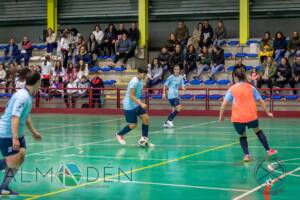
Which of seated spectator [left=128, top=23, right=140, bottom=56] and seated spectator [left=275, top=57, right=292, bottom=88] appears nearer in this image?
seated spectator [left=275, top=57, right=292, bottom=88]

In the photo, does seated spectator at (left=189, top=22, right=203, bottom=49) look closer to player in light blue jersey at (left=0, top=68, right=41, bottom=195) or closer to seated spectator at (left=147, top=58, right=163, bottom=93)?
seated spectator at (left=147, top=58, right=163, bottom=93)

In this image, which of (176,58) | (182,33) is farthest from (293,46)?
(182,33)

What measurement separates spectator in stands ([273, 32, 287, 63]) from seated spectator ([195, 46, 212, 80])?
3.10 metres

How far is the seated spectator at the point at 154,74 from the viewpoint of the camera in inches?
1153

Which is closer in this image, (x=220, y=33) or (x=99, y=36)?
(x=220, y=33)

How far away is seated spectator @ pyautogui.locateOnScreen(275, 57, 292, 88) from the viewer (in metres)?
26.4

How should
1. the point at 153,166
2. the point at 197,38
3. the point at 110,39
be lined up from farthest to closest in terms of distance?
the point at 110,39 < the point at 197,38 < the point at 153,166

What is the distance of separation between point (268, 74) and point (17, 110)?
65.0ft

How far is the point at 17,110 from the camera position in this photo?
833 cm

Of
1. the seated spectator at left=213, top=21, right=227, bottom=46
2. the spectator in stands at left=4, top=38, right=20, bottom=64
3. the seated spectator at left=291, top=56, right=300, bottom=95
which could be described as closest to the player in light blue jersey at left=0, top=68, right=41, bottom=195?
the seated spectator at left=291, top=56, right=300, bottom=95

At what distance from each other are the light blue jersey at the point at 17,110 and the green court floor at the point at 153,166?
1.02 m

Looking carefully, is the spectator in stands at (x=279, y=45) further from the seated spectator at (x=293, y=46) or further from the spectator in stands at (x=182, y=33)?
the spectator in stands at (x=182, y=33)

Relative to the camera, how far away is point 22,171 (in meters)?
11.3

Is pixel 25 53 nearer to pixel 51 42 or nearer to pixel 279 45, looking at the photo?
pixel 51 42
